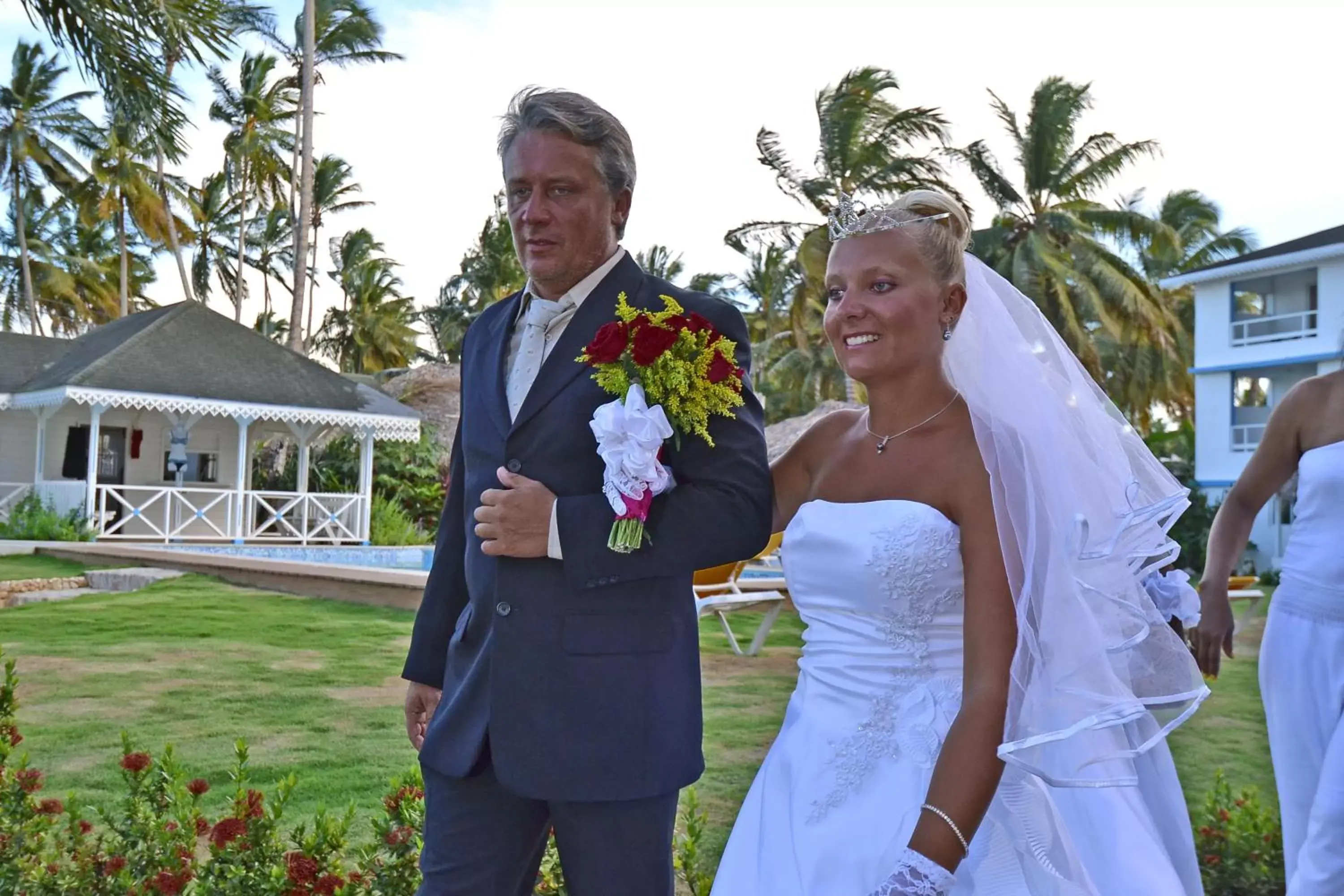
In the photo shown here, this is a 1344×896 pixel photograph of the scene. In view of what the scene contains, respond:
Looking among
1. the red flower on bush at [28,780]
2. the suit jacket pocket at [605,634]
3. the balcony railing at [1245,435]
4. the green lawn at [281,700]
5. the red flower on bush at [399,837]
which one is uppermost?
the balcony railing at [1245,435]

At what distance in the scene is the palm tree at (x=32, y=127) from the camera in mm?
41375

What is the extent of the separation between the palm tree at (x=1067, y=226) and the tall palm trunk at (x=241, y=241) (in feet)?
87.1

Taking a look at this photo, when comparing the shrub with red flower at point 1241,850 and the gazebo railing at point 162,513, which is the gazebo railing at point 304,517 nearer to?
the gazebo railing at point 162,513

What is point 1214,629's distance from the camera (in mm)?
3988

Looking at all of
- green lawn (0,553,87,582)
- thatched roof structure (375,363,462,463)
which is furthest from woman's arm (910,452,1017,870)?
thatched roof structure (375,363,462,463)

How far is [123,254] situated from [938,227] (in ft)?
160

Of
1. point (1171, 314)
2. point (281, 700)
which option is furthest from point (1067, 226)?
point (281, 700)

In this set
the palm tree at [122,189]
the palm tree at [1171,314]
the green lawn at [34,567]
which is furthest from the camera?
the palm tree at [122,189]

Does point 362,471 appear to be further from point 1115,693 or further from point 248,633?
point 1115,693

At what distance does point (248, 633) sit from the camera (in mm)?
9969

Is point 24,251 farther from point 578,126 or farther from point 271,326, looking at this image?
point 578,126

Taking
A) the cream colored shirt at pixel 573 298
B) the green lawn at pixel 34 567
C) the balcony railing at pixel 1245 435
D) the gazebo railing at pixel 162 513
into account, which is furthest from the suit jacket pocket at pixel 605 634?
the balcony railing at pixel 1245 435

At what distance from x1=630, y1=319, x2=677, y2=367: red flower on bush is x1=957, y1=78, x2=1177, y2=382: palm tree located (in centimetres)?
3071

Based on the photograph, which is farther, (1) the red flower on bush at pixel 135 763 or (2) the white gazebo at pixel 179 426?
(2) the white gazebo at pixel 179 426
